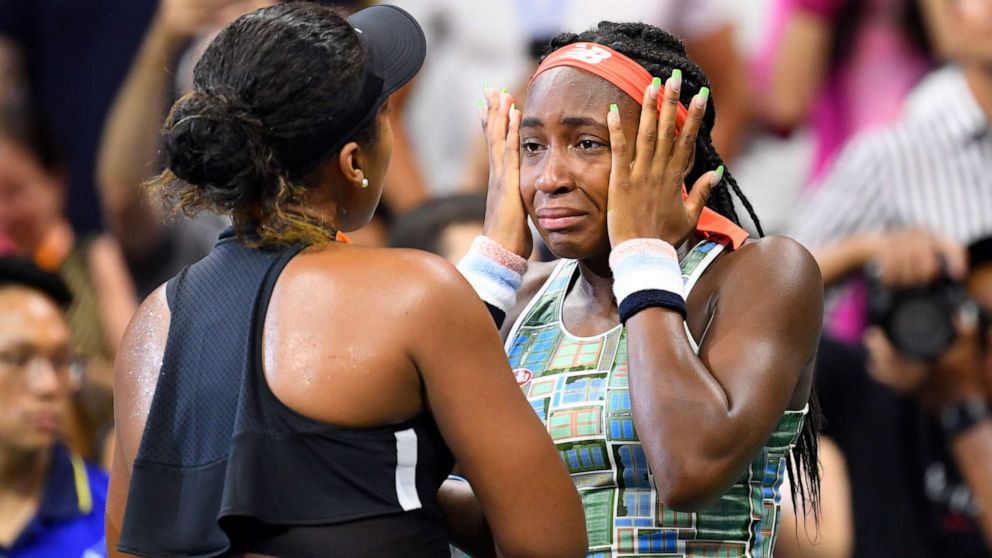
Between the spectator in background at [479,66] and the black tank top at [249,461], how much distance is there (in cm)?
304

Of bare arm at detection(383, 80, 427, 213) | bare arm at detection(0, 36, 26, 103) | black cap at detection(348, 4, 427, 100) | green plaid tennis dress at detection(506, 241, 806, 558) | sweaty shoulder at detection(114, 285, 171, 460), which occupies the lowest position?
green plaid tennis dress at detection(506, 241, 806, 558)

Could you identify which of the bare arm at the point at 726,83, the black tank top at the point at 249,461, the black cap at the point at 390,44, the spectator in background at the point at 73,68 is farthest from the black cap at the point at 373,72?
the spectator in background at the point at 73,68

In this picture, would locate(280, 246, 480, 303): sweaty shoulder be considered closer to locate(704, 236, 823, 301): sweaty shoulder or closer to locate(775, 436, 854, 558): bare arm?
locate(704, 236, 823, 301): sweaty shoulder

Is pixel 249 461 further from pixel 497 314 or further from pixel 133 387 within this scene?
pixel 497 314

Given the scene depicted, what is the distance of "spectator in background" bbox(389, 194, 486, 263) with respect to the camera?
154 inches

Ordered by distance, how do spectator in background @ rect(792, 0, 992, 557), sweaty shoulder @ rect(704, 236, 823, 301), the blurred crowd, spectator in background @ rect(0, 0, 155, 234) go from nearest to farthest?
sweaty shoulder @ rect(704, 236, 823, 301) → the blurred crowd → spectator in background @ rect(792, 0, 992, 557) → spectator in background @ rect(0, 0, 155, 234)

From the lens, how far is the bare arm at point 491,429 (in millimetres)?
1825

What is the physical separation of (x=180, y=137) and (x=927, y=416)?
2.91 metres

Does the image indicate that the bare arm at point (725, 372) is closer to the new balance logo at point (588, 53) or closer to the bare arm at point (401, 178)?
the new balance logo at point (588, 53)

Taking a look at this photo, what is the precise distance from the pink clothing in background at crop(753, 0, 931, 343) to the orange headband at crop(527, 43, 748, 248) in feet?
8.06

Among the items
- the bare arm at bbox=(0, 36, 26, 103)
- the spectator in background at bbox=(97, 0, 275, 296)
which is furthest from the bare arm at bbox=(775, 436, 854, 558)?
the bare arm at bbox=(0, 36, 26, 103)

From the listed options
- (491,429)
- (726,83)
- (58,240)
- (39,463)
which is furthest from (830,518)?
(58,240)

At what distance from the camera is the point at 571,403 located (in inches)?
87.0

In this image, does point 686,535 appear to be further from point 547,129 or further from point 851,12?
point 851,12
